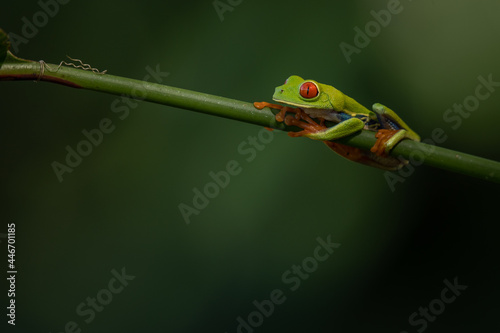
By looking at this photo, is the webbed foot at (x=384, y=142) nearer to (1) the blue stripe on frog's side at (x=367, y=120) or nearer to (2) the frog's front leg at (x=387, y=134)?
(2) the frog's front leg at (x=387, y=134)

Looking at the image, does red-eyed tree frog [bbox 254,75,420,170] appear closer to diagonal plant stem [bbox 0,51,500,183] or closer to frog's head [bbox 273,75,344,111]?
frog's head [bbox 273,75,344,111]

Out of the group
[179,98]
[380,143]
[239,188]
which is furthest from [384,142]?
[239,188]

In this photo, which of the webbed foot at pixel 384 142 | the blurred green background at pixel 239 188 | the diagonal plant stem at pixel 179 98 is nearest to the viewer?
the diagonal plant stem at pixel 179 98

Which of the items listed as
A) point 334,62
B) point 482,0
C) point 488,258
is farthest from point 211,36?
point 488,258

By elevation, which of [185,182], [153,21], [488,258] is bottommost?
[488,258]

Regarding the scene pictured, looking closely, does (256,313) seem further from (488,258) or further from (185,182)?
(488,258)

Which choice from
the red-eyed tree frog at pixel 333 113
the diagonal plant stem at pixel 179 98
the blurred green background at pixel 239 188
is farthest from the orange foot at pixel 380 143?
the blurred green background at pixel 239 188

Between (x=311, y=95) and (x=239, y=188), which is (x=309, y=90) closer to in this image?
(x=311, y=95)
